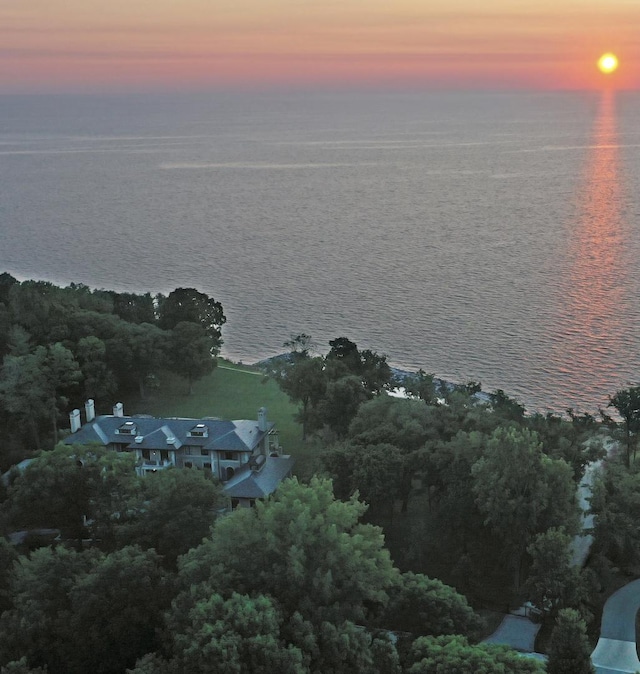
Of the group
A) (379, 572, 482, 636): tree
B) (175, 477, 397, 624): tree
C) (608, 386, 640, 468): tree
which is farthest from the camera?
(608, 386, 640, 468): tree

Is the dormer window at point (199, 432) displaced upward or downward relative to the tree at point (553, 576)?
upward

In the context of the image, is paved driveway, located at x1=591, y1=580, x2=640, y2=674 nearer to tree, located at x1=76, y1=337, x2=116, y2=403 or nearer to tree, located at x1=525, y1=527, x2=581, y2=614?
tree, located at x1=525, y1=527, x2=581, y2=614

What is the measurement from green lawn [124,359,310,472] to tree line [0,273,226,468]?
1.07 metres

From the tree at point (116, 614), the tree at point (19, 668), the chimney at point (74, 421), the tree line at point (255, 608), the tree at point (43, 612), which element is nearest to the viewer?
the tree line at point (255, 608)

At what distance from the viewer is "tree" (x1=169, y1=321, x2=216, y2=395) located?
46.1 m

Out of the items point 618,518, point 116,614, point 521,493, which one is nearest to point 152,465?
point 116,614

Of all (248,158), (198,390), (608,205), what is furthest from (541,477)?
(248,158)

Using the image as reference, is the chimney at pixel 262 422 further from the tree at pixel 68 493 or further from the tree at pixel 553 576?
the tree at pixel 553 576

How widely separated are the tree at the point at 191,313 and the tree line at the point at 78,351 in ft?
0.21

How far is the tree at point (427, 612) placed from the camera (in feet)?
76.2

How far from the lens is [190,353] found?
4612cm

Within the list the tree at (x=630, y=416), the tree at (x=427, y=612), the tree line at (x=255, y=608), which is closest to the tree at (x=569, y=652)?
the tree line at (x=255, y=608)

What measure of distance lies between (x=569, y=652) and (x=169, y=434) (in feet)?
67.4

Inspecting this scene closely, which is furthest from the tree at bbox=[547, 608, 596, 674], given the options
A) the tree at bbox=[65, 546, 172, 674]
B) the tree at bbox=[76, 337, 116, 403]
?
the tree at bbox=[76, 337, 116, 403]
